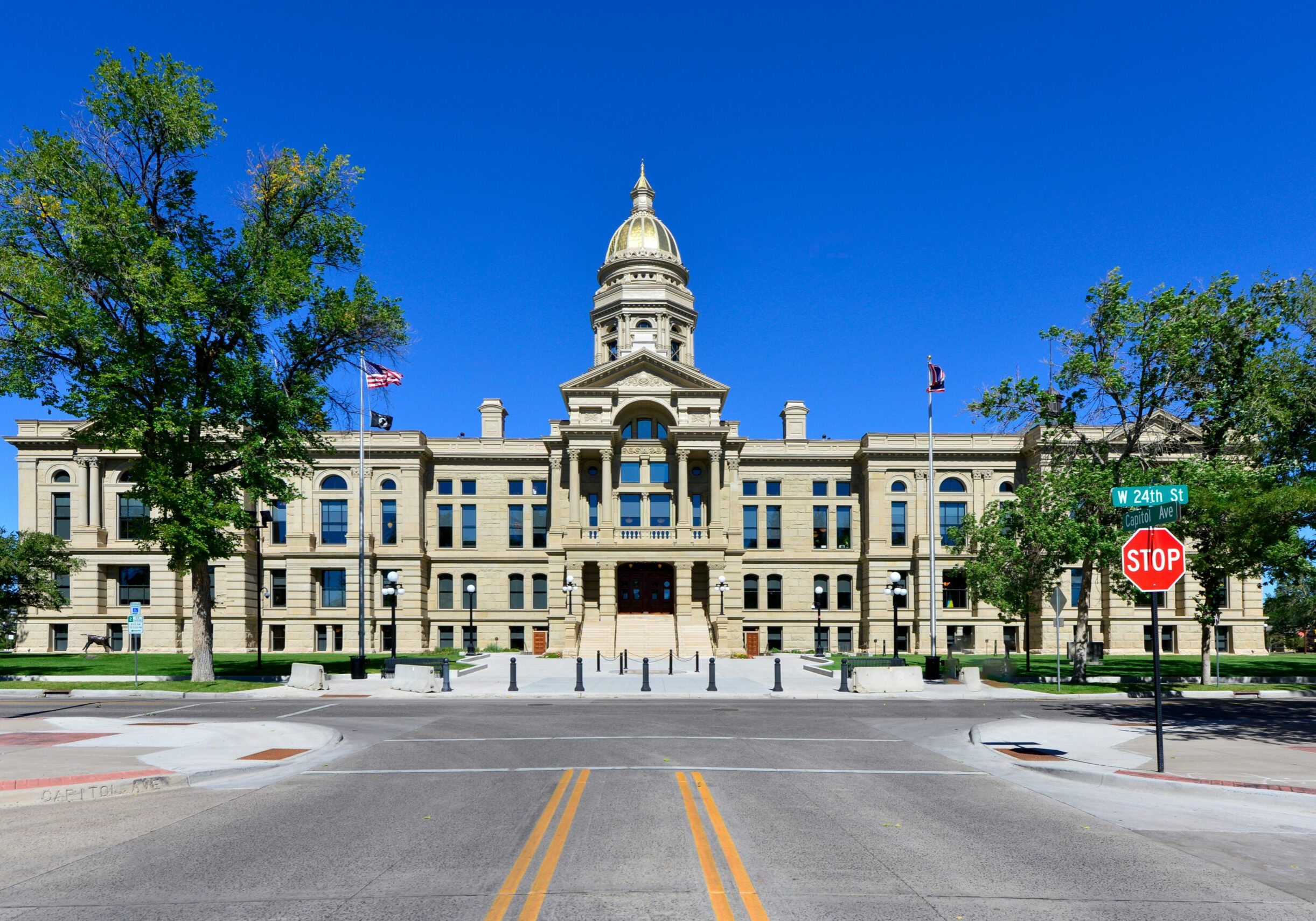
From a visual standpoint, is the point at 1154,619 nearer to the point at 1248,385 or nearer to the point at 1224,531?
the point at 1224,531

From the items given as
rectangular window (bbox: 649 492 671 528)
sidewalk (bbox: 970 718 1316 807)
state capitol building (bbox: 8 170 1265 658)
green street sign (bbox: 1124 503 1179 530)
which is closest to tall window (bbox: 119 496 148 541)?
state capitol building (bbox: 8 170 1265 658)

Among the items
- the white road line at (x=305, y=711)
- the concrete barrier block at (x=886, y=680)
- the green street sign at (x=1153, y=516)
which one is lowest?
the concrete barrier block at (x=886, y=680)

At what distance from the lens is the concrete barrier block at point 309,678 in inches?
1164

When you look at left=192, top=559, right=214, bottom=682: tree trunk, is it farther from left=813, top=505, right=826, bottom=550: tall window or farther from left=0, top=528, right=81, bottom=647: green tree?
left=813, top=505, right=826, bottom=550: tall window

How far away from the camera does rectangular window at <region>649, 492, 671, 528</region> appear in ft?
194

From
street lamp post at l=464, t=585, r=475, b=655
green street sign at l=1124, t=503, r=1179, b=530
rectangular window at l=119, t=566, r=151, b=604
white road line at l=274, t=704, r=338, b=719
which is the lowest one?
street lamp post at l=464, t=585, r=475, b=655

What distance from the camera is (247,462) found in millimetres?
29375

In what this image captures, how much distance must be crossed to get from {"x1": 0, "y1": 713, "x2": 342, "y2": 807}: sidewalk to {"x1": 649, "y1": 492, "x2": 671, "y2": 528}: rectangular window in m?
39.3

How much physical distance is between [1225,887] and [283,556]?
2307 inches

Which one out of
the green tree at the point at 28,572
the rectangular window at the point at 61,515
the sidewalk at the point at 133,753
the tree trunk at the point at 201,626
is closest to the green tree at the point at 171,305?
the tree trunk at the point at 201,626

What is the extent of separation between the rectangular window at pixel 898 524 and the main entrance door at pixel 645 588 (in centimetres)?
1453

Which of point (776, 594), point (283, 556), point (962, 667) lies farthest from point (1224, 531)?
point (283, 556)

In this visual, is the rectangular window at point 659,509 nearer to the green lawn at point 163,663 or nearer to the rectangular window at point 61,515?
the green lawn at point 163,663

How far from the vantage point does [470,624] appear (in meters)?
56.4
